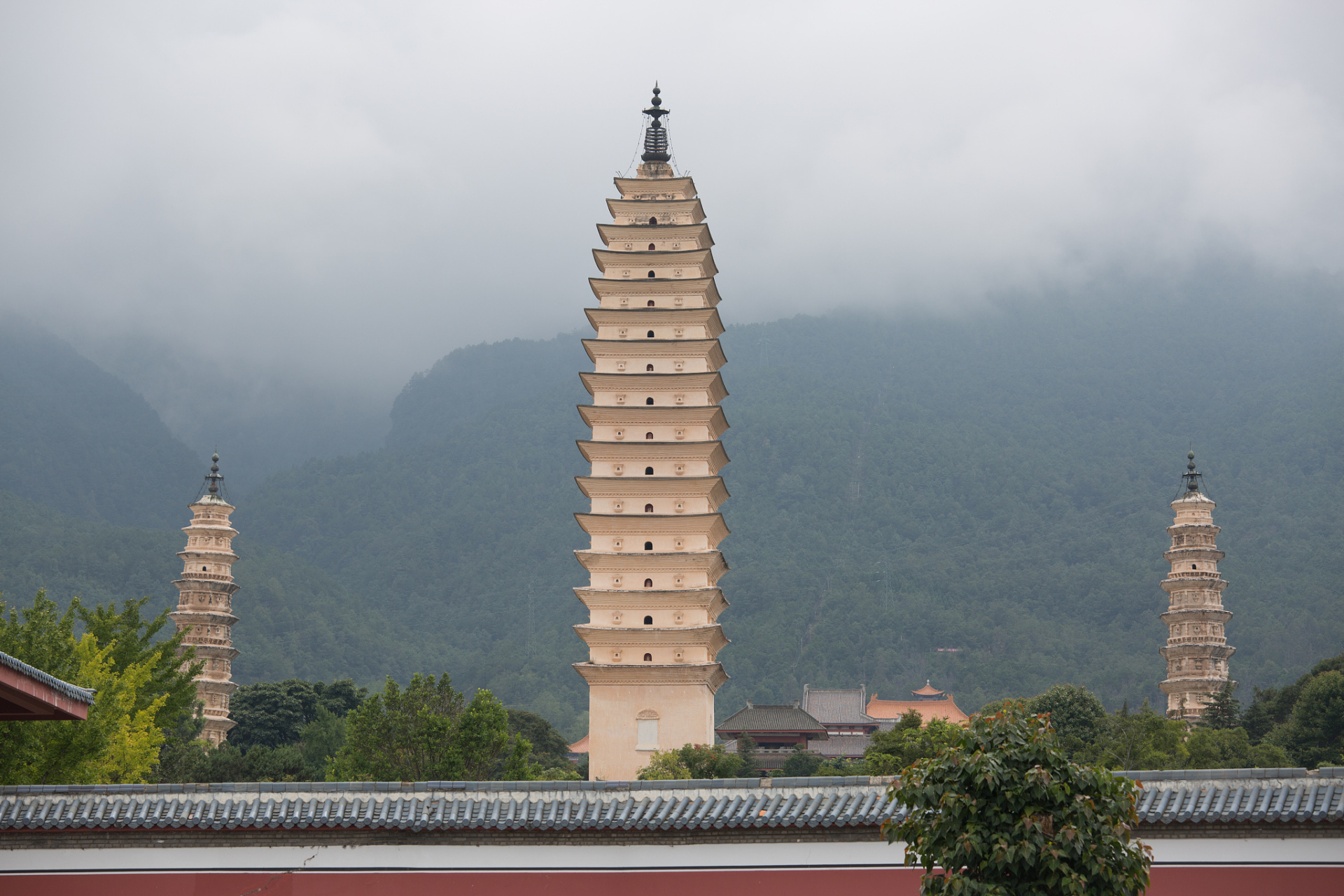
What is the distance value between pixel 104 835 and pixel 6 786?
1318 millimetres

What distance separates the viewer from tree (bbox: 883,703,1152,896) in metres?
11.0

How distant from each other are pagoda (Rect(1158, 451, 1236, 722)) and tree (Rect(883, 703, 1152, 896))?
4703cm

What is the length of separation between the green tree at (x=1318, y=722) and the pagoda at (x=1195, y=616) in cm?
909

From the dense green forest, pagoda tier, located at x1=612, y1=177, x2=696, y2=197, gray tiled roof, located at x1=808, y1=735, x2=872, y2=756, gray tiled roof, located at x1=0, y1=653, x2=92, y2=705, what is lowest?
gray tiled roof, located at x1=0, y1=653, x2=92, y2=705

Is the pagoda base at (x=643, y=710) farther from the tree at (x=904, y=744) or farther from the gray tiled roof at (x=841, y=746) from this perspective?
the gray tiled roof at (x=841, y=746)

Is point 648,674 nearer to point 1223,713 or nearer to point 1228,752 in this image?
point 1228,752

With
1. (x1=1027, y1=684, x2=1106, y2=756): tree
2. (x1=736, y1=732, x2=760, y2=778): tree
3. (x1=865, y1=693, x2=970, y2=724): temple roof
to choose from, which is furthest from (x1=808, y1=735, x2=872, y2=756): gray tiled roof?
(x1=1027, y1=684, x2=1106, y2=756): tree

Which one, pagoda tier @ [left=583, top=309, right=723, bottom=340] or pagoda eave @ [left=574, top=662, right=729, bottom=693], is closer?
pagoda eave @ [left=574, top=662, right=729, bottom=693]

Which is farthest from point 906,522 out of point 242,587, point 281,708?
point 281,708

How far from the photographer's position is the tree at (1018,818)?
1099 centimetres

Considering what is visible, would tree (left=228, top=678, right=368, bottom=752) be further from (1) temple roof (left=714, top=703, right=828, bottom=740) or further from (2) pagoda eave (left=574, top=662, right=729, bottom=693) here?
(2) pagoda eave (left=574, top=662, right=729, bottom=693)

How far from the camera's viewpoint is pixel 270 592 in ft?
406

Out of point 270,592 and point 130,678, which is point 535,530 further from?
point 130,678

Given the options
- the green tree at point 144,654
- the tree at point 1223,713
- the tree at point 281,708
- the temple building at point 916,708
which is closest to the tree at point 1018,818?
the green tree at point 144,654
